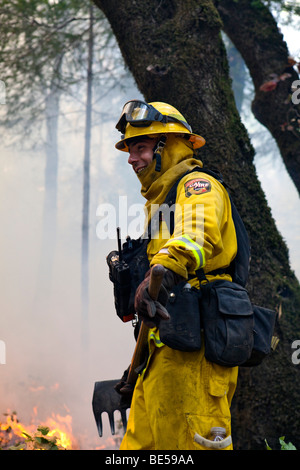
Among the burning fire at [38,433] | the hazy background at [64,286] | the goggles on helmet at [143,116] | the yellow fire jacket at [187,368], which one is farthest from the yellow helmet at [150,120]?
the hazy background at [64,286]

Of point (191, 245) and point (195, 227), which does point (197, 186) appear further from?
point (191, 245)

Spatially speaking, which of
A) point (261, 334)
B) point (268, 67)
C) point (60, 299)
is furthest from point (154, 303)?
point (60, 299)

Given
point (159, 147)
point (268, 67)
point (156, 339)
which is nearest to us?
point (156, 339)

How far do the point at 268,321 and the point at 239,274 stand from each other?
36 centimetres

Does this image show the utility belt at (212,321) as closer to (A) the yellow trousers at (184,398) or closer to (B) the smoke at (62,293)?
(A) the yellow trousers at (184,398)

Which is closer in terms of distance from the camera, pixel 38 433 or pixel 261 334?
pixel 261 334

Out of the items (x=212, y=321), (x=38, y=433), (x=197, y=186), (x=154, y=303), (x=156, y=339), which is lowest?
(x=38, y=433)

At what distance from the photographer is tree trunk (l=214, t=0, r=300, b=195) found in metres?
5.43

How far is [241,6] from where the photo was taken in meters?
5.96

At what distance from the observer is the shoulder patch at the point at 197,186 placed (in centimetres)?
250

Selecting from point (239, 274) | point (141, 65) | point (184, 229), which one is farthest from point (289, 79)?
point (184, 229)

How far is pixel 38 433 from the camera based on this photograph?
16.8 feet

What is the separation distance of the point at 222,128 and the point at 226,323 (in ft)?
7.49

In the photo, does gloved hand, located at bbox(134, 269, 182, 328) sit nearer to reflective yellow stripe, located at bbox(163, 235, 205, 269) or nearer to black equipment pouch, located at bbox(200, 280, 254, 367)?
reflective yellow stripe, located at bbox(163, 235, 205, 269)
